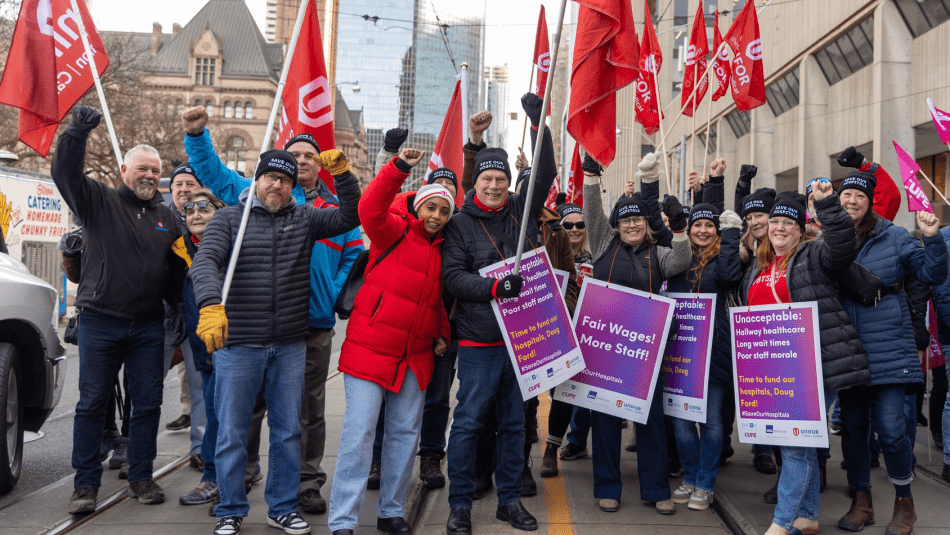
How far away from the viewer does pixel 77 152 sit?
15.2 ft

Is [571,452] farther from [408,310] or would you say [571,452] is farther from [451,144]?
[451,144]

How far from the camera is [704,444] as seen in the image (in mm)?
5305

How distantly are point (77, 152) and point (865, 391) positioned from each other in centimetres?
491

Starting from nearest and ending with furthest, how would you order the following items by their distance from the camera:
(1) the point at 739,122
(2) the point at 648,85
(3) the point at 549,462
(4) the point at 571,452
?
(3) the point at 549,462 < (4) the point at 571,452 < (2) the point at 648,85 < (1) the point at 739,122

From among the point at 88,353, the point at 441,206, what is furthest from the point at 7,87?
the point at 441,206

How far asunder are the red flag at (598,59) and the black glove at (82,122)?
2.86 meters

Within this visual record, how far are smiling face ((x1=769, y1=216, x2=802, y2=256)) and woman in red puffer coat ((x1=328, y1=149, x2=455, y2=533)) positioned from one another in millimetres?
1952

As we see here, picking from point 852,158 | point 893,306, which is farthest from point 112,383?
point 852,158

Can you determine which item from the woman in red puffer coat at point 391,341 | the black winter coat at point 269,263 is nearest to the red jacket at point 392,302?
the woman in red puffer coat at point 391,341

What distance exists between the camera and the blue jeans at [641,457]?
517 centimetres

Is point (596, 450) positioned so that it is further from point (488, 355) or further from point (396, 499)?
point (396, 499)

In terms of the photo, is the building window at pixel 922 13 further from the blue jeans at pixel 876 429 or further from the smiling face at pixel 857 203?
the blue jeans at pixel 876 429

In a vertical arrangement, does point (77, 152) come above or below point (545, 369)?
above

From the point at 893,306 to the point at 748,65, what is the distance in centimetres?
703
